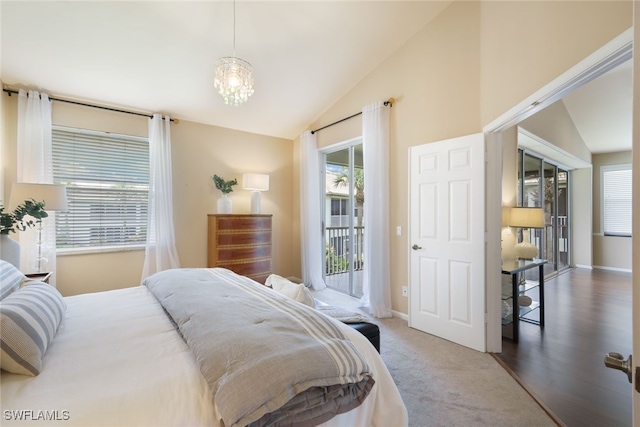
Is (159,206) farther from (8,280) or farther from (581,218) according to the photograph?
(581,218)

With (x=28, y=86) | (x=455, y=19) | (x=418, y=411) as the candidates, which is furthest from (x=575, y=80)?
(x=28, y=86)

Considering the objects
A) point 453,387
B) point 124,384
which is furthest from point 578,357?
point 124,384

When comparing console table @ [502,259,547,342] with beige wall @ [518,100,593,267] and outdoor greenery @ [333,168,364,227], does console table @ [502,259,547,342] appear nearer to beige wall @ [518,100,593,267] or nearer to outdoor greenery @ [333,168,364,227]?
outdoor greenery @ [333,168,364,227]

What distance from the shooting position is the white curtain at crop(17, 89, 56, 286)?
297 centimetres

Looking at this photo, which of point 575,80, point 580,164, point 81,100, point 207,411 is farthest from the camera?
point 580,164

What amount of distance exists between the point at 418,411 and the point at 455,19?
→ 3523 millimetres

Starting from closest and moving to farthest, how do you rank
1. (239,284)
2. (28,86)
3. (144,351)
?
1. (144,351)
2. (239,284)
3. (28,86)

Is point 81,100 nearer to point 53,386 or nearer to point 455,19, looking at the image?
point 53,386

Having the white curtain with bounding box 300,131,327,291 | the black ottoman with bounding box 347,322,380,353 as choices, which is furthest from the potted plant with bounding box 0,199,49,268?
the white curtain with bounding box 300,131,327,291

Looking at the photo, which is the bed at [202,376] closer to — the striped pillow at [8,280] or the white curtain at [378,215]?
the striped pillow at [8,280]

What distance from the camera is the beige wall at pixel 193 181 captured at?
10.9 ft

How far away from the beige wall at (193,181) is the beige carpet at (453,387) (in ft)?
9.40

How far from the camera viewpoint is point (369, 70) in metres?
3.79

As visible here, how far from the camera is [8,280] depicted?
1.54m
